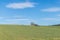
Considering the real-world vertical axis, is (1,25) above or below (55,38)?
above

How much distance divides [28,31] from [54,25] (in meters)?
0.44

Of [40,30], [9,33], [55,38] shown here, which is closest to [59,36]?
[55,38]

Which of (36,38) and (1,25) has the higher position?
(1,25)

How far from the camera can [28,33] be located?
381cm

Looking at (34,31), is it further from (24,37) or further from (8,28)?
(8,28)

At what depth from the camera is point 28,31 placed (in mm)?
3834

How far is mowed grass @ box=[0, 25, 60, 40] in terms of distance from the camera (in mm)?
3787

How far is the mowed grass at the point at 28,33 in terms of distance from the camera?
379 cm

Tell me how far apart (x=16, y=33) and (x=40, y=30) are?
41cm

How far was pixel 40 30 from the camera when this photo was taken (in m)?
3.90

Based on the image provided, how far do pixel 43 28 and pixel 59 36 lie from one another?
30 cm

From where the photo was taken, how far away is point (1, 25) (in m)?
3.89

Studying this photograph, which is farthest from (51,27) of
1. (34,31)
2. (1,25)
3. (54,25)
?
(1,25)

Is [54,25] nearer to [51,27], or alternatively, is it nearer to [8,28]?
[51,27]
